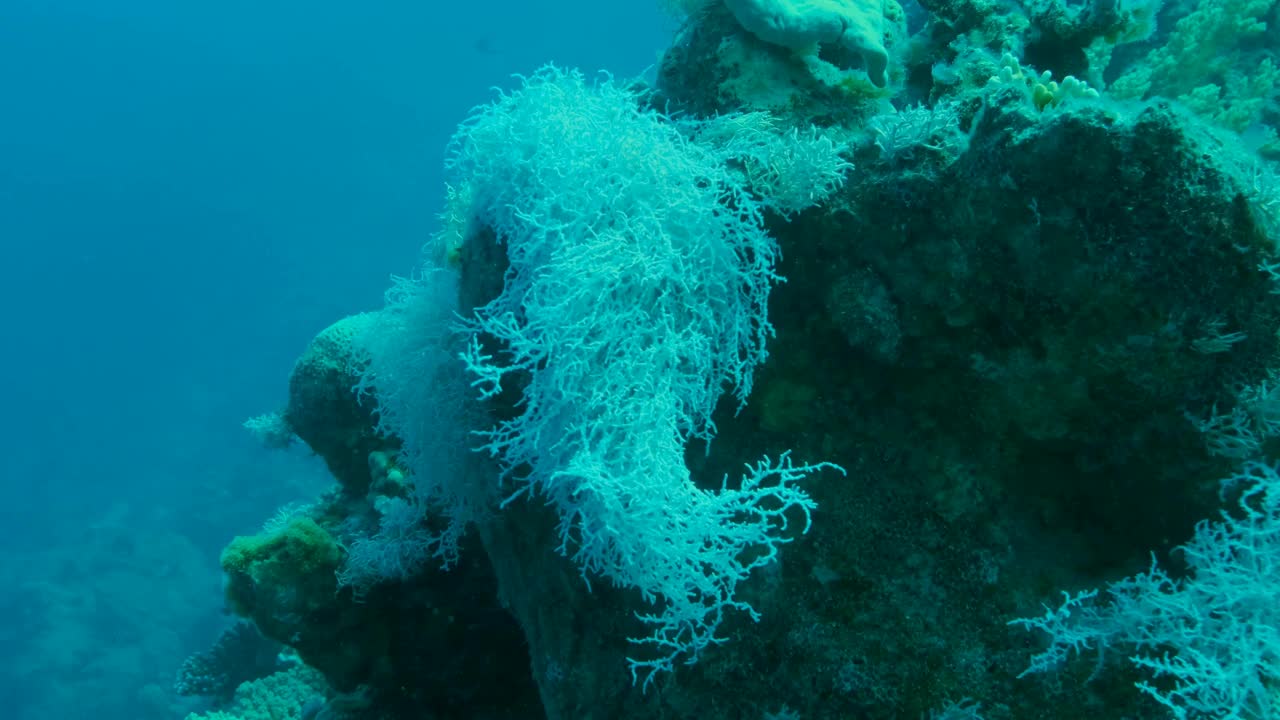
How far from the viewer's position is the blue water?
26641mm

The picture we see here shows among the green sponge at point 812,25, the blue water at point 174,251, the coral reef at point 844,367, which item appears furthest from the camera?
the blue water at point 174,251

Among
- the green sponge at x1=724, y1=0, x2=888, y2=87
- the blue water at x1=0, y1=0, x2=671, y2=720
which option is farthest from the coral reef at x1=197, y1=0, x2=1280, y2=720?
the blue water at x1=0, y1=0, x2=671, y2=720

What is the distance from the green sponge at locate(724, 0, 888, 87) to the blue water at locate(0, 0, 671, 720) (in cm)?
2414

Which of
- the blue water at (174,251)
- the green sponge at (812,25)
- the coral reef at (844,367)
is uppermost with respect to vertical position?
the blue water at (174,251)

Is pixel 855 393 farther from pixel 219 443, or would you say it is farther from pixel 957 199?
pixel 219 443

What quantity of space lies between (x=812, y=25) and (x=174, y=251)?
93815mm

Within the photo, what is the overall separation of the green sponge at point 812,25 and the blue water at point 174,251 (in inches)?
950

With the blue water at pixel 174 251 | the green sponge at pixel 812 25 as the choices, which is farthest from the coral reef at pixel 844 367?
the blue water at pixel 174 251

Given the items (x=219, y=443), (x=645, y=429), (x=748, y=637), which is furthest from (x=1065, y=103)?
(x=219, y=443)

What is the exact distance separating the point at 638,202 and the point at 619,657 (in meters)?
2.04

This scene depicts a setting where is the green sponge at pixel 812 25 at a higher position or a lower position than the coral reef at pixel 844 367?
higher

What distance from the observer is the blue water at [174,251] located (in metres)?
26.6

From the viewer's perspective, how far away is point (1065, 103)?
2.43 meters

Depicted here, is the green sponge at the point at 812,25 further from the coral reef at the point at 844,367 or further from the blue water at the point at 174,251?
the blue water at the point at 174,251
